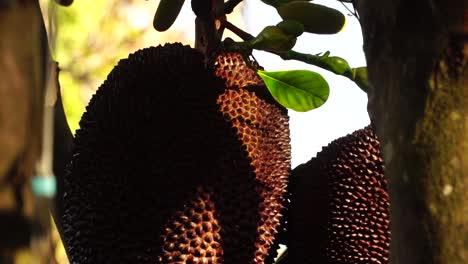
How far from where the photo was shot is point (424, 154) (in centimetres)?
51

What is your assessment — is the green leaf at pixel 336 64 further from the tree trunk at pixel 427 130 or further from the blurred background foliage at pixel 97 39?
the blurred background foliage at pixel 97 39

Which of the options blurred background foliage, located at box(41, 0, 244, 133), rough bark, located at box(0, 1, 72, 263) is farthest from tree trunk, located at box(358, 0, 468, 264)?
blurred background foliage, located at box(41, 0, 244, 133)

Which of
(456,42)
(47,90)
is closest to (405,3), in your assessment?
(456,42)

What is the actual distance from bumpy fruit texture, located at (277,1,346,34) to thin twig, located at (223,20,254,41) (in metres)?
0.08

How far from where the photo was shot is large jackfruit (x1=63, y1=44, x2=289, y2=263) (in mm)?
923

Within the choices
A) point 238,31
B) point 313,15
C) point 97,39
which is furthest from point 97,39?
point 313,15

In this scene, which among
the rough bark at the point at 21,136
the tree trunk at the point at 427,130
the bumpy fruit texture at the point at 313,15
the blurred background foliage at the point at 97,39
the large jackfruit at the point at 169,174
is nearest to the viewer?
the rough bark at the point at 21,136

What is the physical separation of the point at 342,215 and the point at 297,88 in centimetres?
19

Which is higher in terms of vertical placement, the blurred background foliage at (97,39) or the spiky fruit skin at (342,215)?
the spiky fruit skin at (342,215)

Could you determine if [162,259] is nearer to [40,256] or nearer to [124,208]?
[124,208]

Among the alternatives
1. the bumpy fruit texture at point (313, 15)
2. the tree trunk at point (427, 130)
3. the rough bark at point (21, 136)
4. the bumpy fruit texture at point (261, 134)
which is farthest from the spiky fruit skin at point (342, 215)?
the rough bark at point (21, 136)

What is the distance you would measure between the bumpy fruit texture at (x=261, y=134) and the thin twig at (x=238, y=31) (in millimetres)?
70

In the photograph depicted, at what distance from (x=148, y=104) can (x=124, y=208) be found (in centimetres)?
14

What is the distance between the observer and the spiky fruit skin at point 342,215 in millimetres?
1049
